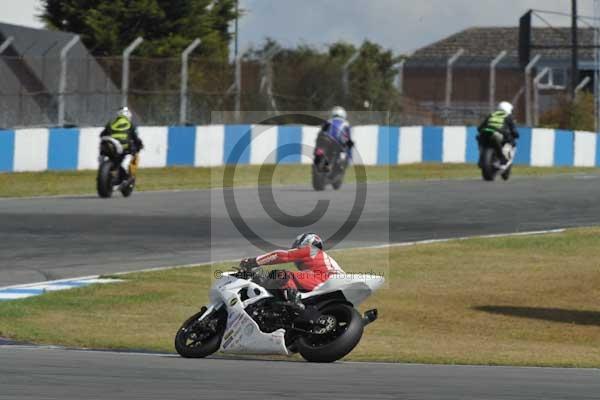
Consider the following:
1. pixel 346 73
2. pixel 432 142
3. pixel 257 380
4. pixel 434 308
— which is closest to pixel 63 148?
pixel 432 142

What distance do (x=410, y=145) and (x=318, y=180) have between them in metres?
11.1

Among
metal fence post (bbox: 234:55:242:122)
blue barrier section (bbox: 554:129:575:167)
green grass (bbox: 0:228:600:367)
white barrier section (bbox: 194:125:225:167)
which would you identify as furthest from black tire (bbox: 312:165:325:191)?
blue barrier section (bbox: 554:129:575:167)

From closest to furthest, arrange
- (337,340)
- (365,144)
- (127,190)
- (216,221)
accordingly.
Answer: (337,340) → (216,221) → (127,190) → (365,144)

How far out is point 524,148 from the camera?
133ft

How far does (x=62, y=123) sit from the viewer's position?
30109mm

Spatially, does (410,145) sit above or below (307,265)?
above

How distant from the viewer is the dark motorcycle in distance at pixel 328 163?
86.5ft

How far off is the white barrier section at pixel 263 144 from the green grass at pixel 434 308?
15.1 meters

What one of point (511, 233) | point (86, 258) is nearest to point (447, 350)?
point (86, 258)

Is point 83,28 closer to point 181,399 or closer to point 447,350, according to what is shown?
point 447,350

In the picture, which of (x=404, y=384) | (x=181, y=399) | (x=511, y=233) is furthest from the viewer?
(x=511, y=233)

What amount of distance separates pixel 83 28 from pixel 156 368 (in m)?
38.1

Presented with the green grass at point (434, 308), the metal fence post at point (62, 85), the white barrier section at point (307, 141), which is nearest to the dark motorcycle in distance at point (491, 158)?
the white barrier section at point (307, 141)

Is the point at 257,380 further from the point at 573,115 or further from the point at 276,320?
the point at 573,115
